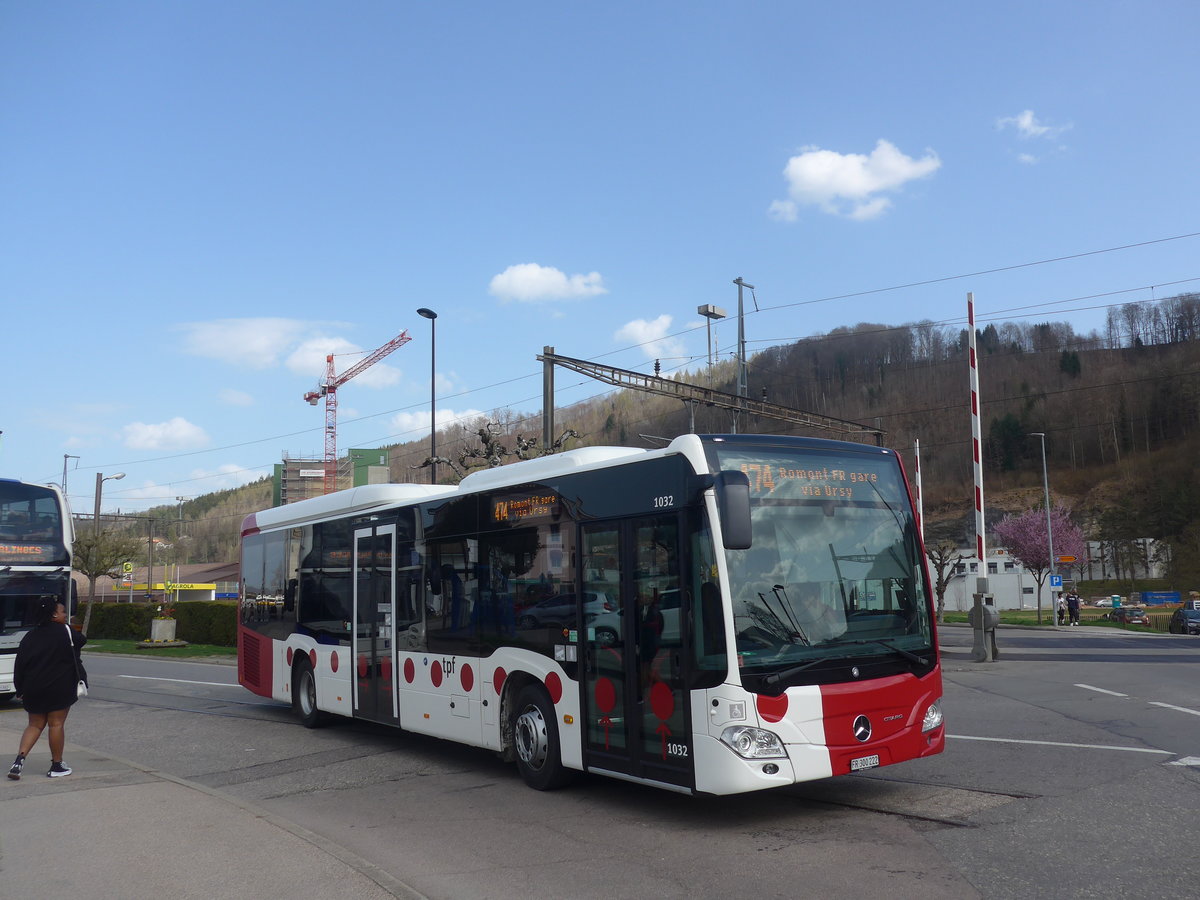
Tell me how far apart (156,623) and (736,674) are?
37.8 m

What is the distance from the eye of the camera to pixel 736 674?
7.01 m

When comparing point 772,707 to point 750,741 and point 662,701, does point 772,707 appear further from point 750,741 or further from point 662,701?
point 662,701

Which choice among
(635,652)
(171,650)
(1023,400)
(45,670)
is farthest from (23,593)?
(1023,400)

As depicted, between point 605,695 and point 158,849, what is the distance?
10.8ft

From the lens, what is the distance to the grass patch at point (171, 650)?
35088mm

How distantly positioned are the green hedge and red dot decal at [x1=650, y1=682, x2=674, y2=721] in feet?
97.4

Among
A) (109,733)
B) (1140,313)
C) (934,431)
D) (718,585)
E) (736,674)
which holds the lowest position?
(109,733)

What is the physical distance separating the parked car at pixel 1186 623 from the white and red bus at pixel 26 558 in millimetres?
41916

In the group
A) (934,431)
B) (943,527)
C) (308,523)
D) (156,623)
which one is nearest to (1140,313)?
(934,431)

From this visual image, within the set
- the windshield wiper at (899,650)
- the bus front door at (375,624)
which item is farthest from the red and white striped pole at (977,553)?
the windshield wiper at (899,650)

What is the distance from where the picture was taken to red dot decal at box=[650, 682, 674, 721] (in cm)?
744

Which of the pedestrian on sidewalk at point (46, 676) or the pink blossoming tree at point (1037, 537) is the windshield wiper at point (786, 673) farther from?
the pink blossoming tree at point (1037, 537)

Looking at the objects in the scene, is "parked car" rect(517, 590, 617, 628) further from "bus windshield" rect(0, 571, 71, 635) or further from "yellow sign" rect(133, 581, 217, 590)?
"yellow sign" rect(133, 581, 217, 590)

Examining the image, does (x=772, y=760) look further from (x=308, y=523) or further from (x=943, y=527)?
(x=943, y=527)
